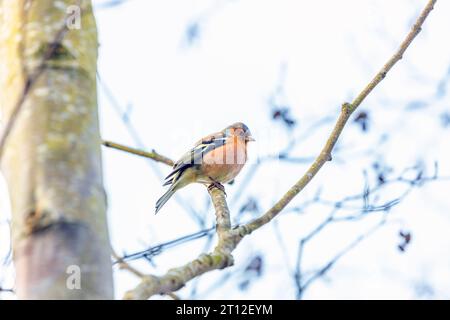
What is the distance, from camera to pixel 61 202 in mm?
1398

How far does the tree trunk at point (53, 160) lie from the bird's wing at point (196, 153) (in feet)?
11.5

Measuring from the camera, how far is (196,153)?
5.93m

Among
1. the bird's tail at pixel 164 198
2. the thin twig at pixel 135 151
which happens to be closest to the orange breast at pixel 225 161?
the bird's tail at pixel 164 198

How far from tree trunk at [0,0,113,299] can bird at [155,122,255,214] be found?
132 inches

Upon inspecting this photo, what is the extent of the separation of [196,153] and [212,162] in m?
0.21

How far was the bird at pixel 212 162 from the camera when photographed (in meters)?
5.43

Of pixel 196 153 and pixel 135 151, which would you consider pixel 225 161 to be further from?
pixel 135 151

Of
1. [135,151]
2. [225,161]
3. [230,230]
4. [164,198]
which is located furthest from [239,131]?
[230,230]

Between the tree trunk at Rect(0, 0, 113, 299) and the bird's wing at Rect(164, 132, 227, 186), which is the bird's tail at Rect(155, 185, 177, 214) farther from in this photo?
the tree trunk at Rect(0, 0, 113, 299)

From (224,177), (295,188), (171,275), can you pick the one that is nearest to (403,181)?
(295,188)

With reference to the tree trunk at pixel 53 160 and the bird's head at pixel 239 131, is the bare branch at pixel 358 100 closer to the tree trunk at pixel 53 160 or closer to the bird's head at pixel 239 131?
the tree trunk at pixel 53 160

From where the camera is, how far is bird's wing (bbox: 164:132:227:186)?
5395 millimetres

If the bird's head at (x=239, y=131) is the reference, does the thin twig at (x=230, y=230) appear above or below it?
below
